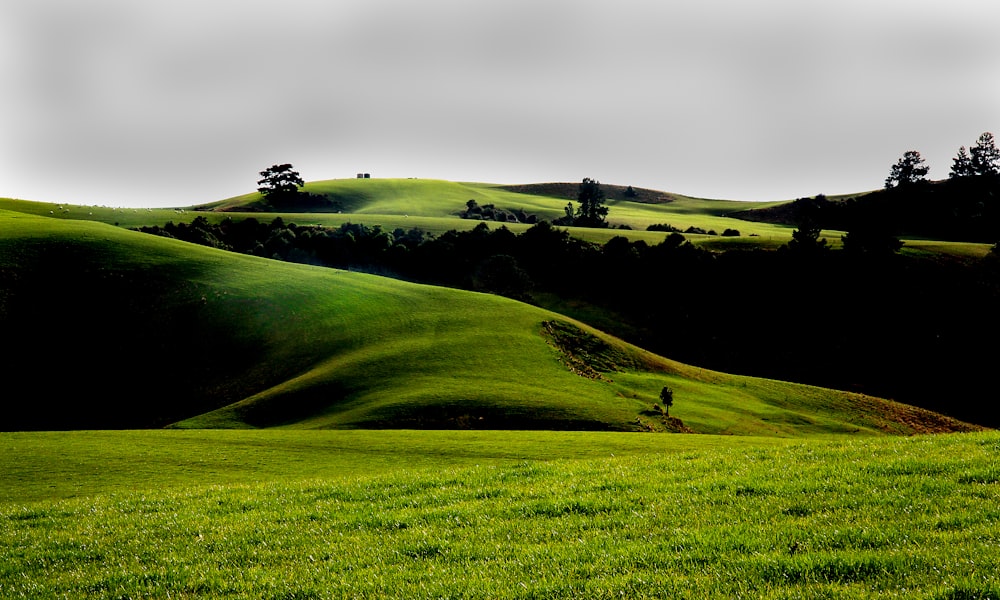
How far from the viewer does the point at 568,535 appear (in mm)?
12070

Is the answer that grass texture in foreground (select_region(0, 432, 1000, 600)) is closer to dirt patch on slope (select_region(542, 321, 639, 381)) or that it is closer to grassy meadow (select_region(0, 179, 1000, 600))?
grassy meadow (select_region(0, 179, 1000, 600))

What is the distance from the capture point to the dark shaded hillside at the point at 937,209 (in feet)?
545

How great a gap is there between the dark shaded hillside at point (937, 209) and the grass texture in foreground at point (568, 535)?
165 meters

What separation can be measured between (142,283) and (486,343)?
1681 inches

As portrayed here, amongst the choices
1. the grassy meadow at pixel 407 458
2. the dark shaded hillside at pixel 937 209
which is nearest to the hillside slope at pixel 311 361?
the grassy meadow at pixel 407 458

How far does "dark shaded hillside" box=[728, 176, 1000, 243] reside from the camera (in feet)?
545

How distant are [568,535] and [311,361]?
56455 mm

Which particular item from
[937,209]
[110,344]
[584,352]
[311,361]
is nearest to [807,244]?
[584,352]

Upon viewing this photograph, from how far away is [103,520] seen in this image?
15656 mm

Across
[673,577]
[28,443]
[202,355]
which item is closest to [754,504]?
[673,577]

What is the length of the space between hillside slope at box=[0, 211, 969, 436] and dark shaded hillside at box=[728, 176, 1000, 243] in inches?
4613

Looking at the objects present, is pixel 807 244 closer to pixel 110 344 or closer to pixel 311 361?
pixel 311 361

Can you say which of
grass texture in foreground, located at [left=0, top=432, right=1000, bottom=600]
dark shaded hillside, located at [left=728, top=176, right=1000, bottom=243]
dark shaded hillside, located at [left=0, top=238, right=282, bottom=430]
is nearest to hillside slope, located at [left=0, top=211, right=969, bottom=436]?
dark shaded hillside, located at [left=0, top=238, right=282, bottom=430]

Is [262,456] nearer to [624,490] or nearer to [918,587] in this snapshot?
[624,490]
